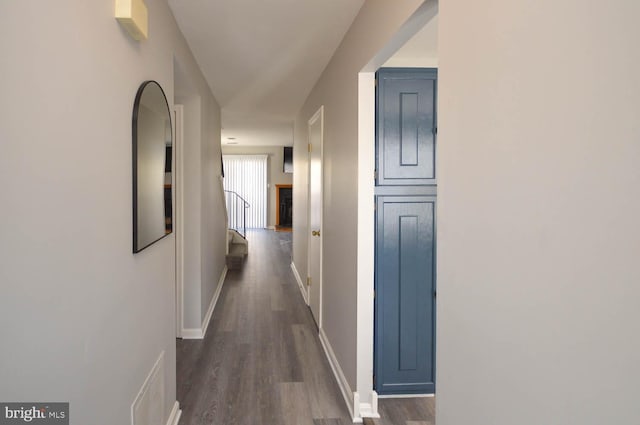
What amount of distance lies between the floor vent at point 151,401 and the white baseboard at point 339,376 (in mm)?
1127

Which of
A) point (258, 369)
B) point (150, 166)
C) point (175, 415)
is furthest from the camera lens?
point (258, 369)

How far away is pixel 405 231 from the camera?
9.17 feet

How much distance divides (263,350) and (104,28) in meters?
2.93

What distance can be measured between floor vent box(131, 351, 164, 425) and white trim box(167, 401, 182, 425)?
0.20 m

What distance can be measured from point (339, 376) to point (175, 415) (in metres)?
1.15

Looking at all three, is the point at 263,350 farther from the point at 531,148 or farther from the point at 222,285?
the point at 531,148

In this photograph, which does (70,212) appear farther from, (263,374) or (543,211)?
(263,374)

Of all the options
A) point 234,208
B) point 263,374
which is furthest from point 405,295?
point 234,208

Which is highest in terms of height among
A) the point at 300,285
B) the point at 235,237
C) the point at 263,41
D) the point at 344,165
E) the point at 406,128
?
the point at 263,41

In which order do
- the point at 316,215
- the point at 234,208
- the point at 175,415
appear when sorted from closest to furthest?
the point at 175,415, the point at 316,215, the point at 234,208

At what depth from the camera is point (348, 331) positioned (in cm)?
283

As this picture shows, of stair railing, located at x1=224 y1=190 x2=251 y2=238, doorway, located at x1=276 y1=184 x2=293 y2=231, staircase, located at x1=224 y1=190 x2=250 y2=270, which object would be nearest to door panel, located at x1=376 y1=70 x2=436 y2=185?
staircase, located at x1=224 y1=190 x2=250 y2=270

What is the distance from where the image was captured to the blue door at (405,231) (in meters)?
2.74

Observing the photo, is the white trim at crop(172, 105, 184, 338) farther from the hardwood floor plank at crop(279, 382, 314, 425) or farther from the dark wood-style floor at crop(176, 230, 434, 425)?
the hardwood floor plank at crop(279, 382, 314, 425)
